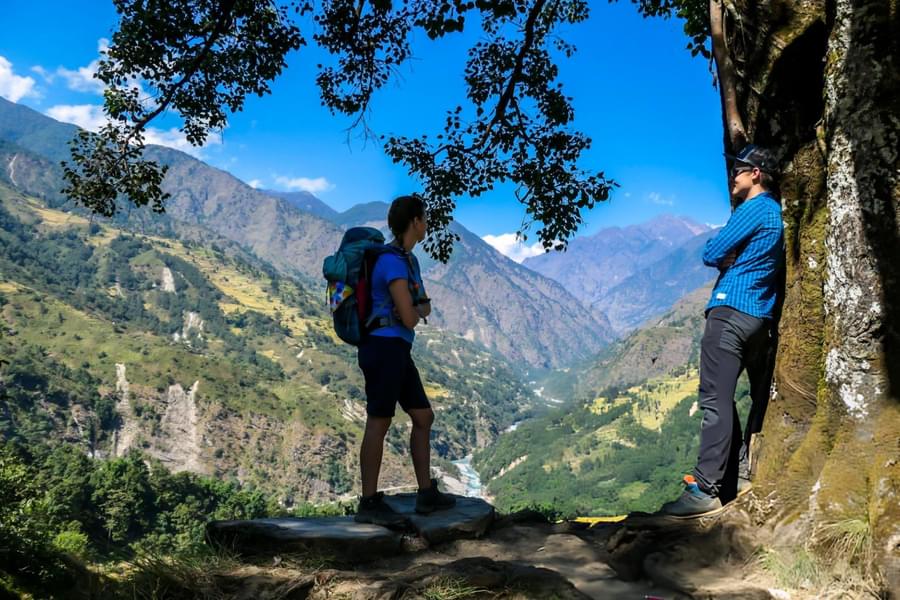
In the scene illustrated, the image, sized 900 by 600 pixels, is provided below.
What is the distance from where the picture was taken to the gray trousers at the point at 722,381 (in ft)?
13.1

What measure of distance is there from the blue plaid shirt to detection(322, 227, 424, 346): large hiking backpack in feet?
6.93

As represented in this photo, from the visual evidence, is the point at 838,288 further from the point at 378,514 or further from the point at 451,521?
the point at 378,514

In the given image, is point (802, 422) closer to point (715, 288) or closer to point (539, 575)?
point (715, 288)

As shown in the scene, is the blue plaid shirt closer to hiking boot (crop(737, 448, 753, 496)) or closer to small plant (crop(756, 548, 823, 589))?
hiking boot (crop(737, 448, 753, 496))

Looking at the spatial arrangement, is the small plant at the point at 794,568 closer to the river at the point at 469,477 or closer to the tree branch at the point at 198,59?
the tree branch at the point at 198,59

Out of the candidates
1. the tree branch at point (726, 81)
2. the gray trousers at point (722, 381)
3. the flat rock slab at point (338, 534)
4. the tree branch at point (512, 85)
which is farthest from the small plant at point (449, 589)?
the tree branch at point (512, 85)

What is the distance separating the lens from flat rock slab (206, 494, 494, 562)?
3.83 m

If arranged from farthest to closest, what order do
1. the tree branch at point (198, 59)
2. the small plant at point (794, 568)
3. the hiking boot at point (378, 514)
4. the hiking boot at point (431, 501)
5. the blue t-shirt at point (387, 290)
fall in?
1. the tree branch at point (198, 59)
2. the hiking boot at point (431, 501)
3. the hiking boot at point (378, 514)
4. the blue t-shirt at point (387, 290)
5. the small plant at point (794, 568)

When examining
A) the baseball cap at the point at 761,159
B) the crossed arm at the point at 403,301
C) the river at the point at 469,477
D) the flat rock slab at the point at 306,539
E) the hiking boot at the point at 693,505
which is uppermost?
the baseball cap at the point at 761,159

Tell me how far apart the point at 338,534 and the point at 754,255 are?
328 centimetres

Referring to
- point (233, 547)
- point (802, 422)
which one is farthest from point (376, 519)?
point (802, 422)

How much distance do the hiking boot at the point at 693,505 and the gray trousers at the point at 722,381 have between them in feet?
0.17

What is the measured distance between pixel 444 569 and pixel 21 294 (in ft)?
598

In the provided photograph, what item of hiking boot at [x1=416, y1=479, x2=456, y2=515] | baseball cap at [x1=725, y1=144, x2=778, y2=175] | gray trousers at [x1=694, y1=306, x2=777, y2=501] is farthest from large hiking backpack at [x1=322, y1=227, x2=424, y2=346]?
baseball cap at [x1=725, y1=144, x2=778, y2=175]
